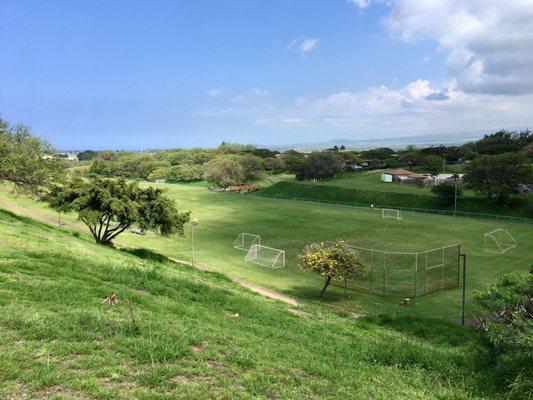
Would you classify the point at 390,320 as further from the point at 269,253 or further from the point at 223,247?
the point at 223,247

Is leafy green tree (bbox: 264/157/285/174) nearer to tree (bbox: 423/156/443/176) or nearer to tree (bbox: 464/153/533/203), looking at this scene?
tree (bbox: 423/156/443/176)

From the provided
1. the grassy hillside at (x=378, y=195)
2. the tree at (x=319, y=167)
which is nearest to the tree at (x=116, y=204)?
the grassy hillside at (x=378, y=195)

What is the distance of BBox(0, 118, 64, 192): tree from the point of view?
27516mm

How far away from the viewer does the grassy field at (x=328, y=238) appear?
25875mm

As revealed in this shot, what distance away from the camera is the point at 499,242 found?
43.3 meters

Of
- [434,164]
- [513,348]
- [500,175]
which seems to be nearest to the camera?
[513,348]

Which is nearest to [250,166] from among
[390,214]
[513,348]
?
[390,214]

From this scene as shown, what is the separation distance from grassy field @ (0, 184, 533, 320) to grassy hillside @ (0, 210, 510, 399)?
14.5 metres

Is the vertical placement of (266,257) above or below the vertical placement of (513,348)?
below

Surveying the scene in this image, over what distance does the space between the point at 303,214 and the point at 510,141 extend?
81.5 meters

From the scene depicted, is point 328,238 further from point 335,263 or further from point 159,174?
point 159,174

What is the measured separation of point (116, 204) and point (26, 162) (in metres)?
6.29

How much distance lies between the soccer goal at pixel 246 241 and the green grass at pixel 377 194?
124 feet

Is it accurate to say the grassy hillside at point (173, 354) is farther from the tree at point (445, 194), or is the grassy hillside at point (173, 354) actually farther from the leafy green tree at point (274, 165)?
the leafy green tree at point (274, 165)
